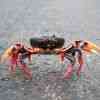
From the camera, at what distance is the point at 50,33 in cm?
1098

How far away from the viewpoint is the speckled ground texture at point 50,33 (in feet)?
22.7

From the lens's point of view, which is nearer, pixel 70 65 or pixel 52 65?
pixel 70 65

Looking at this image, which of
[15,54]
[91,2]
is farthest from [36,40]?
[91,2]

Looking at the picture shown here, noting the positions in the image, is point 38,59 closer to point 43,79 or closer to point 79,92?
point 43,79

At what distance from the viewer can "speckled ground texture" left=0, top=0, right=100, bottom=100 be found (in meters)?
6.93

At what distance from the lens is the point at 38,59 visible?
8414 mm

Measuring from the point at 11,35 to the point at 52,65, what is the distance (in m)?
2.44

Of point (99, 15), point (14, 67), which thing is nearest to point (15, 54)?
point (14, 67)

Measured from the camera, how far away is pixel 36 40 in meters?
7.31

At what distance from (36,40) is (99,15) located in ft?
18.3

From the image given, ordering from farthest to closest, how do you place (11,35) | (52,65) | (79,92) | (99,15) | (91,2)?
(91,2)
(99,15)
(11,35)
(52,65)
(79,92)

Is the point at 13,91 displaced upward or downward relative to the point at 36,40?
downward

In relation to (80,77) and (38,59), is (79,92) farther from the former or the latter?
(38,59)

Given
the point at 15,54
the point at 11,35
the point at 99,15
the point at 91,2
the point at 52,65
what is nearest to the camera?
the point at 15,54
